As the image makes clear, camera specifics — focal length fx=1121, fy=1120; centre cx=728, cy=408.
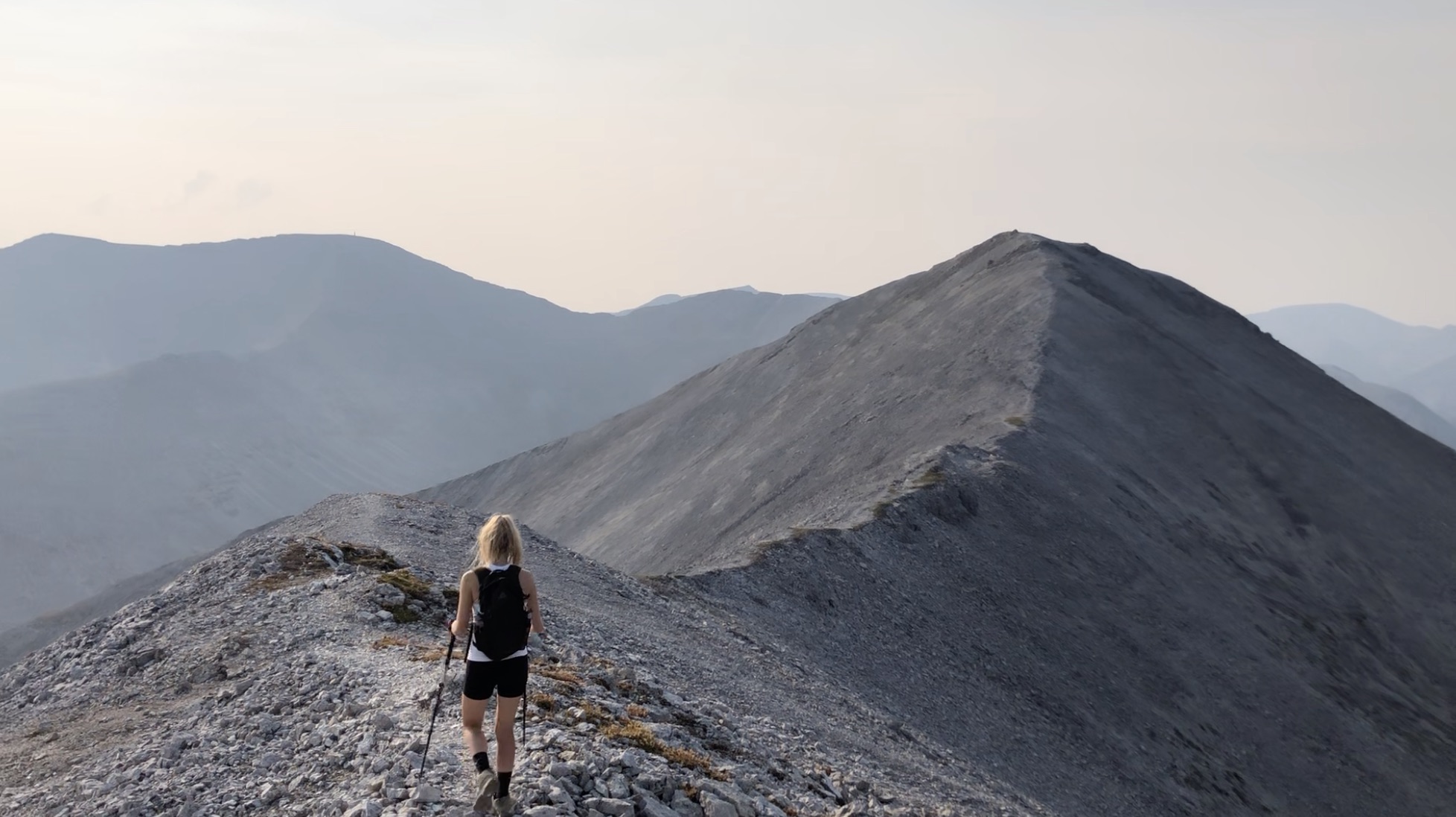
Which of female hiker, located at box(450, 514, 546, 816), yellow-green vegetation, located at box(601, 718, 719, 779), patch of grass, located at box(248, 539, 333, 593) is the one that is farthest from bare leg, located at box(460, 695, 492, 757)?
patch of grass, located at box(248, 539, 333, 593)

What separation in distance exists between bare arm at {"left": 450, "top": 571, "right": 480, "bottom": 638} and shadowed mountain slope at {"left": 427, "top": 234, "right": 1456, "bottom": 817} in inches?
741

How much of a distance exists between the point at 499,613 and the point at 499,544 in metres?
0.68

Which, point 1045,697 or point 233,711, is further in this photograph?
point 1045,697

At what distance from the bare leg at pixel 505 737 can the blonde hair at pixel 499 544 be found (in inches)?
52.0

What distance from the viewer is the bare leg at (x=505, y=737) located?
1066cm

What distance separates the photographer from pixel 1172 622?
4262cm

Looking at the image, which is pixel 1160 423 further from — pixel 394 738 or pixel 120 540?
pixel 120 540

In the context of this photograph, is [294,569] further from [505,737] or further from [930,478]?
[930,478]

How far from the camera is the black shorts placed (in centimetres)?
1088

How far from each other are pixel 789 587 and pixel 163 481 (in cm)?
17319

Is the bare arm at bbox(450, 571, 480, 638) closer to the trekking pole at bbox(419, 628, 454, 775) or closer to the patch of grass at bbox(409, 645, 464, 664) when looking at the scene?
the trekking pole at bbox(419, 628, 454, 775)

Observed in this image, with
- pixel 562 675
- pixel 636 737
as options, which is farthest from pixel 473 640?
pixel 562 675

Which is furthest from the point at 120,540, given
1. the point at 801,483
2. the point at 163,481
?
the point at 801,483

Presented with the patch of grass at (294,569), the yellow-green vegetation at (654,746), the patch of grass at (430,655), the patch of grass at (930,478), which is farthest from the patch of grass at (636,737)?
the patch of grass at (930,478)
